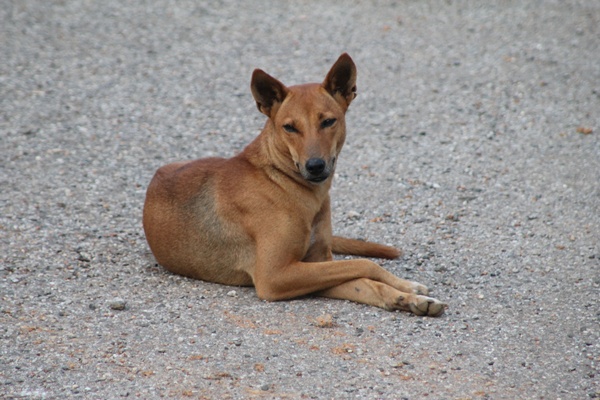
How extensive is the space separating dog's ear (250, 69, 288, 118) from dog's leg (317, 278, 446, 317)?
1587mm

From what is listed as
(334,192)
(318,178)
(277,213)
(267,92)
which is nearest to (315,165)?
(318,178)

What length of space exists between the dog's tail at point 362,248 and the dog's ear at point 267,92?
148 cm

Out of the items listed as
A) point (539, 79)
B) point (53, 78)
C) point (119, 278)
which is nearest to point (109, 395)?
point (119, 278)

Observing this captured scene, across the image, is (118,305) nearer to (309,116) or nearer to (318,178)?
(318,178)

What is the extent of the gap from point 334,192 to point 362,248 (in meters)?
1.80

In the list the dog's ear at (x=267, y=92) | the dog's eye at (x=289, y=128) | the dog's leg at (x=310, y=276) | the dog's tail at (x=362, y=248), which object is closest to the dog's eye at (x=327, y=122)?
the dog's eye at (x=289, y=128)

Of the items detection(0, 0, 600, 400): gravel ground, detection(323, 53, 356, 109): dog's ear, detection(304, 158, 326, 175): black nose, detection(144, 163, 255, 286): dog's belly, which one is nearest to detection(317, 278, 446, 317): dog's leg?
detection(0, 0, 600, 400): gravel ground

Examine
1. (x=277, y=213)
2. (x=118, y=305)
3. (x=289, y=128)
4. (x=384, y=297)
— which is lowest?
(x=118, y=305)

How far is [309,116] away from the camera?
686 cm

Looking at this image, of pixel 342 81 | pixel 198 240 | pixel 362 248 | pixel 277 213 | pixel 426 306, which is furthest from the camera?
pixel 362 248

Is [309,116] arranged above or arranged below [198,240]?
above

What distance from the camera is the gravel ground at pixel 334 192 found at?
19.1 feet

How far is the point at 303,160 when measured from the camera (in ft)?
22.1

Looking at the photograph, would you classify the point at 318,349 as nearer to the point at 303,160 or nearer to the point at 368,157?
the point at 303,160
